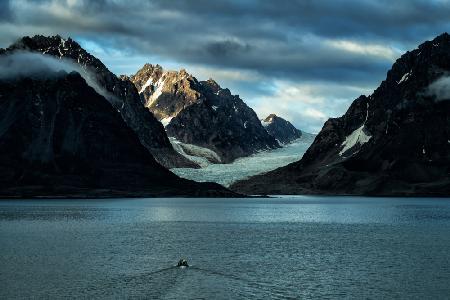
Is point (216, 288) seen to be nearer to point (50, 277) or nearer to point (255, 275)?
point (255, 275)

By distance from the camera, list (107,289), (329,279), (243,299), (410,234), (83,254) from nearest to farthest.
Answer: (243,299) < (107,289) < (329,279) < (83,254) < (410,234)

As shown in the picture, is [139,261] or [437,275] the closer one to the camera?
[437,275]

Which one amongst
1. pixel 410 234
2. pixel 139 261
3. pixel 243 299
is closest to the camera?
pixel 243 299

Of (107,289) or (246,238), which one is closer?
→ (107,289)

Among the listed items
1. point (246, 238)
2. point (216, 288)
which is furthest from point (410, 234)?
point (216, 288)

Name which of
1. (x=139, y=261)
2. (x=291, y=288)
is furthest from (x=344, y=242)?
(x=291, y=288)

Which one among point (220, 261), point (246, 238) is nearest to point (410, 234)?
point (246, 238)

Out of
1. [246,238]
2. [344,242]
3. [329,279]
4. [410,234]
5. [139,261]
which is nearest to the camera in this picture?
[329,279]

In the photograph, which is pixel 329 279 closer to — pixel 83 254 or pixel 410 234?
pixel 83 254

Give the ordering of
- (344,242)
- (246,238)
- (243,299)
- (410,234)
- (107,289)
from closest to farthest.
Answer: (243,299) → (107,289) → (344,242) → (246,238) → (410,234)
